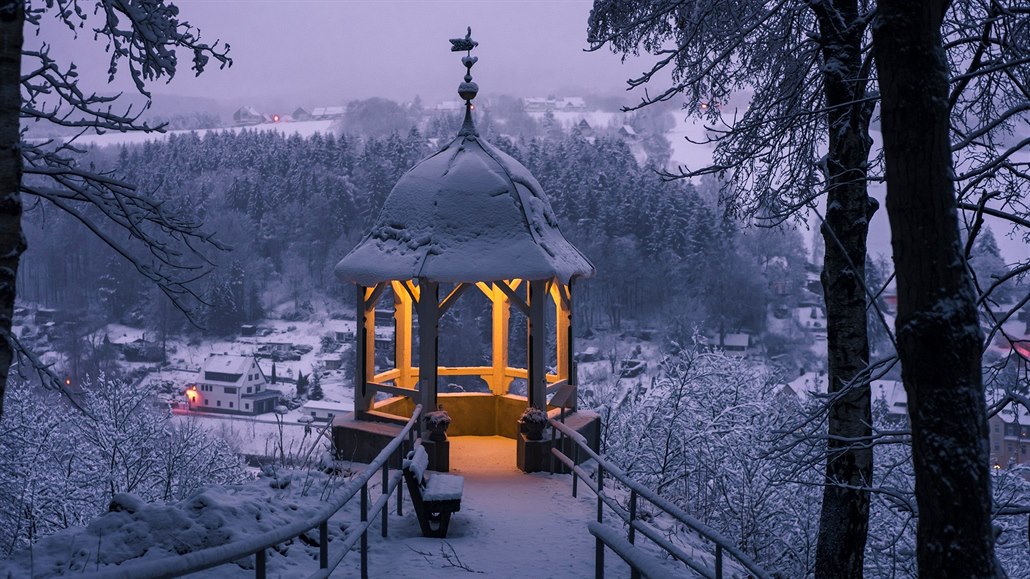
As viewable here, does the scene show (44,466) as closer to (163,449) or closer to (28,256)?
(163,449)

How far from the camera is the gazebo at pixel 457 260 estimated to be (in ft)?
37.0

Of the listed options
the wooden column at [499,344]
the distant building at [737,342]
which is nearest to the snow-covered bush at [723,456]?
the wooden column at [499,344]

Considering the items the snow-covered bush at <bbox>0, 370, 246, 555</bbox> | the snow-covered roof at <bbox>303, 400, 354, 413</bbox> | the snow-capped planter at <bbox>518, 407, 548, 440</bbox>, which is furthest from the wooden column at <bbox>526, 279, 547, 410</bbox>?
the snow-covered roof at <bbox>303, 400, 354, 413</bbox>

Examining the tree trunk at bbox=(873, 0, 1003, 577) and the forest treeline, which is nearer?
the tree trunk at bbox=(873, 0, 1003, 577)

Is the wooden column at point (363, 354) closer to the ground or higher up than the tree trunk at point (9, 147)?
closer to the ground

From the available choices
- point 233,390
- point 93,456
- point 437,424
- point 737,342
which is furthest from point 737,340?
point 437,424

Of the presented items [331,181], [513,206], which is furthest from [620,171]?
[513,206]

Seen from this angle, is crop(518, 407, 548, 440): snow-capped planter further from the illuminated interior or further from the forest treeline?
the forest treeline

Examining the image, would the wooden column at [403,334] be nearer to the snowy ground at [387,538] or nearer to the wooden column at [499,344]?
the wooden column at [499,344]

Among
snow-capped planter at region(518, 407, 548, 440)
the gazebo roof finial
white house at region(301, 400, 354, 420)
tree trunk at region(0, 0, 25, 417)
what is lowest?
white house at region(301, 400, 354, 420)

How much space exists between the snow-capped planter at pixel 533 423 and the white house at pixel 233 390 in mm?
53658

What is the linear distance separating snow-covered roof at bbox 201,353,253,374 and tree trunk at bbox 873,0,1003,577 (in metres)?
62.4

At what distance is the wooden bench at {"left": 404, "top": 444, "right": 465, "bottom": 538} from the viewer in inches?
308

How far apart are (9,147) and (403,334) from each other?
9.68 metres
